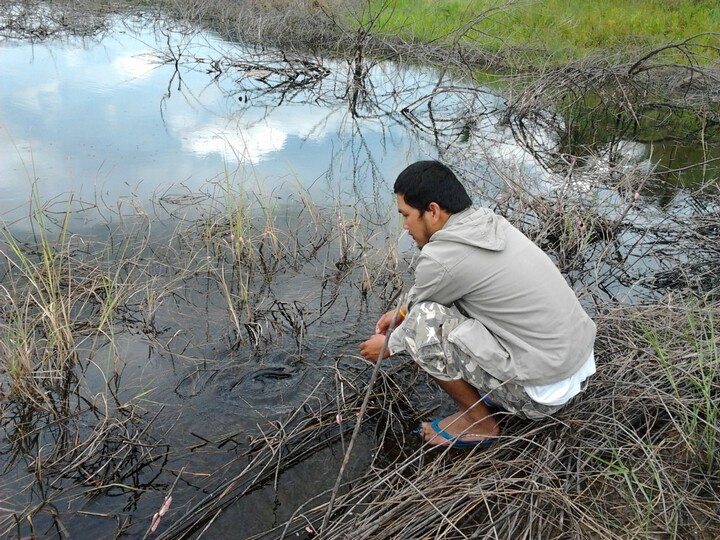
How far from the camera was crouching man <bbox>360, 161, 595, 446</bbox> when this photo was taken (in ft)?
6.95

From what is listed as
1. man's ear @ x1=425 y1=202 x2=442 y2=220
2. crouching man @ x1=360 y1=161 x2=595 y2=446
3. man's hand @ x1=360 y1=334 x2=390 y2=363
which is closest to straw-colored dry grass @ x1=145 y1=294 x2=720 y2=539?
crouching man @ x1=360 y1=161 x2=595 y2=446

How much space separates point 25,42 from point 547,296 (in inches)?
385

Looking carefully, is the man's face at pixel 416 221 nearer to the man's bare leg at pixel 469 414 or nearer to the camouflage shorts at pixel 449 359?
the camouflage shorts at pixel 449 359

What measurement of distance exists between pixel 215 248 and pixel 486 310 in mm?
2259

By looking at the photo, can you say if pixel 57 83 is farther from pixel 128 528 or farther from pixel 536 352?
pixel 536 352

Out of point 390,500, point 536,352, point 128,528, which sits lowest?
point 128,528

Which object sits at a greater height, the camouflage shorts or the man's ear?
the man's ear

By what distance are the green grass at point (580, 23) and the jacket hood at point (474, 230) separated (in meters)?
9.71

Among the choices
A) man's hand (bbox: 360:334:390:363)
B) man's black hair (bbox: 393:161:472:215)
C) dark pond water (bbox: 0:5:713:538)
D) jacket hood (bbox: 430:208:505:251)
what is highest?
man's black hair (bbox: 393:161:472:215)

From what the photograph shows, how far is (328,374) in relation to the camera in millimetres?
3021

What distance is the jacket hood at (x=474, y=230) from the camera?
2.09m

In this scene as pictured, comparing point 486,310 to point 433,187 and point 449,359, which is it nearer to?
point 449,359

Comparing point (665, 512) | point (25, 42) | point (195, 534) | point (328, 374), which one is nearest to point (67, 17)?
point (25, 42)

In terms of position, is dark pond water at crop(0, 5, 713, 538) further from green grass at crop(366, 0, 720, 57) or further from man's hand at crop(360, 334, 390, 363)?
green grass at crop(366, 0, 720, 57)
